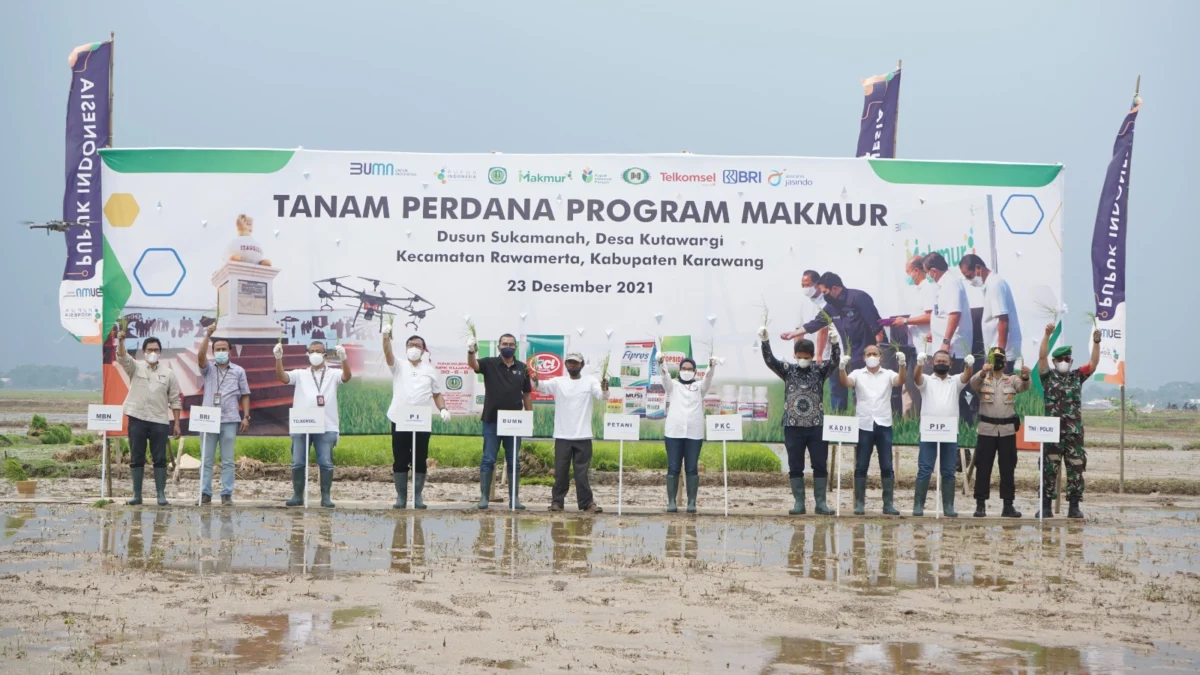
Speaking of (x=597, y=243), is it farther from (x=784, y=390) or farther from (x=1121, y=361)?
(x=1121, y=361)

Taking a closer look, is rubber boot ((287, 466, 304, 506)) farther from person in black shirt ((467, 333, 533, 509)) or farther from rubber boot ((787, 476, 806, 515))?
rubber boot ((787, 476, 806, 515))

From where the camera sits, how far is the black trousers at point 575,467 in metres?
13.0

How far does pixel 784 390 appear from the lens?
1387 centimetres

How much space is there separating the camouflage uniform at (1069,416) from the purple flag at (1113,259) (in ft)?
9.06

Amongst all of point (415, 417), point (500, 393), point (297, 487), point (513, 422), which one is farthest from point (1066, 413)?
point (297, 487)

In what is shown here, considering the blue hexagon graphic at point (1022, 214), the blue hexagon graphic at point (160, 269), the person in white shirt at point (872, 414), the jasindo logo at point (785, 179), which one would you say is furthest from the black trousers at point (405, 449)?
the blue hexagon graphic at point (1022, 214)

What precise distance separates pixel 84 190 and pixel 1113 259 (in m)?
13.9

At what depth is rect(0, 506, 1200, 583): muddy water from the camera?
9148 millimetres

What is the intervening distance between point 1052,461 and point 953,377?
4.95ft

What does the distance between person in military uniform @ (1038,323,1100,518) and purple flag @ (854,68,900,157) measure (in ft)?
13.0

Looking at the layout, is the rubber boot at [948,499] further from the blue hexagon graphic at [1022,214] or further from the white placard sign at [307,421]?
the white placard sign at [307,421]

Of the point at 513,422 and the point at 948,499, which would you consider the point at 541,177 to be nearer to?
the point at 513,422

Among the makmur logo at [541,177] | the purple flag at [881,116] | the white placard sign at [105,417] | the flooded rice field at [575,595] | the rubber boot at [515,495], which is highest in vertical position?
the purple flag at [881,116]

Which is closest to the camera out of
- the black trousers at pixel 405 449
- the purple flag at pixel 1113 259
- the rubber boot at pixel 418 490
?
the rubber boot at pixel 418 490
